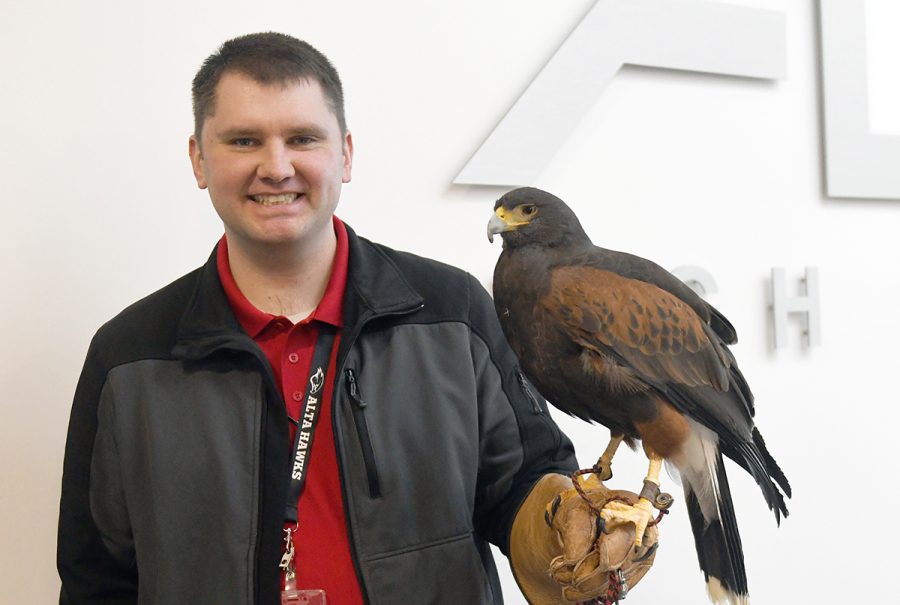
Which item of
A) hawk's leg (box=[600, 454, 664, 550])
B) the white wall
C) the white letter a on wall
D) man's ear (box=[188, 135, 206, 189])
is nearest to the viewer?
hawk's leg (box=[600, 454, 664, 550])

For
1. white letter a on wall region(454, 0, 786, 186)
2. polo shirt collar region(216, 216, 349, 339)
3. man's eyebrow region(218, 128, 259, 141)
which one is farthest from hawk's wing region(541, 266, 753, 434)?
white letter a on wall region(454, 0, 786, 186)

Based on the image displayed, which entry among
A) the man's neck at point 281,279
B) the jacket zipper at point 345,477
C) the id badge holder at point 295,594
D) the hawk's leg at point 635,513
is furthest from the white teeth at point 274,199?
the hawk's leg at point 635,513

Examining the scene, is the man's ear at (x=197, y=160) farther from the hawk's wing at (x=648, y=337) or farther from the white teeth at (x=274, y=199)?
the hawk's wing at (x=648, y=337)

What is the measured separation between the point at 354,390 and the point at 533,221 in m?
0.37

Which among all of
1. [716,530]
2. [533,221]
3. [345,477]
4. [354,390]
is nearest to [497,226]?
[533,221]

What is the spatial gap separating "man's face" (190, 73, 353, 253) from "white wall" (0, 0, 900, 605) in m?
0.42

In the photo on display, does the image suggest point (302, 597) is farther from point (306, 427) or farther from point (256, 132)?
point (256, 132)

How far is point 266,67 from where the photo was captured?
123 cm

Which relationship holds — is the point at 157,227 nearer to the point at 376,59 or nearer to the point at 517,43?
the point at 376,59

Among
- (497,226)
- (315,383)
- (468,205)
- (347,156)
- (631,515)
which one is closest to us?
(631,515)

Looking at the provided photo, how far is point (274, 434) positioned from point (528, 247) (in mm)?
468

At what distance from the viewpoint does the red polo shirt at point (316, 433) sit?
124 centimetres

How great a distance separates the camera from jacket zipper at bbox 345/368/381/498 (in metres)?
1.25

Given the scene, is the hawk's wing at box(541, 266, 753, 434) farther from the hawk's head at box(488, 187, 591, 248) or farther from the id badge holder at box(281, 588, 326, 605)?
the id badge holder at box(281, 588, 326, 605)
